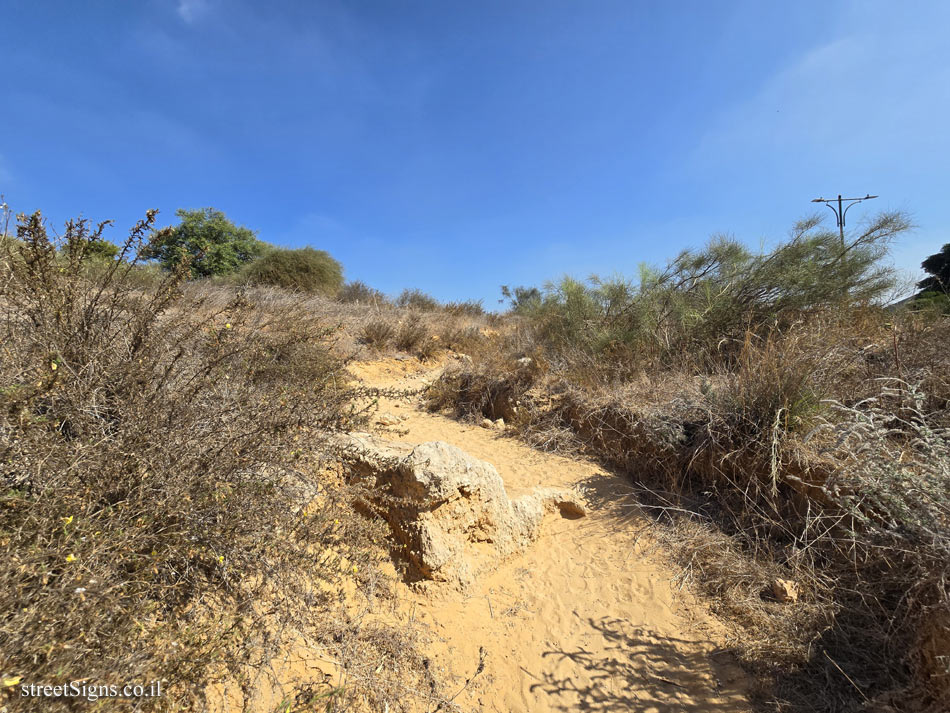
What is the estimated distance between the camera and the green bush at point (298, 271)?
469 inches

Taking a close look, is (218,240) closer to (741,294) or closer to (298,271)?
(298,271)

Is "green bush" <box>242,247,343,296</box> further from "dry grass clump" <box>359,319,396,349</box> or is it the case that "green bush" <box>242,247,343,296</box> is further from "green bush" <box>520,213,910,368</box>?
"green bush" <box>520,213,910,368</box>

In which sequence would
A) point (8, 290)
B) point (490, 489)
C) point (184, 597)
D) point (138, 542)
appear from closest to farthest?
point (138, 542) → point (184, 597) → point (8, 290) → point (490, 489)

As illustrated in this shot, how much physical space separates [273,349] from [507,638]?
8.63 ft

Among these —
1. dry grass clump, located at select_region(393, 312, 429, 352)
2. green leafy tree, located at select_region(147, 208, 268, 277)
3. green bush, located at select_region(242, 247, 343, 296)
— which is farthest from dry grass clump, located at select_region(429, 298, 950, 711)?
green leafy tree, located at select_region(147, 208, 268, 277)

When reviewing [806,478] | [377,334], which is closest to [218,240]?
[377,334]

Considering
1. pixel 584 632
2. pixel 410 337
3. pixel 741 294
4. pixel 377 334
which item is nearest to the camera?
pixel 584 632

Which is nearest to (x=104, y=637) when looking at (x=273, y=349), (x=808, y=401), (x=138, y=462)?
(x=138, y=462)

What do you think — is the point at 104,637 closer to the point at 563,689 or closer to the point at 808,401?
the point at 563,689

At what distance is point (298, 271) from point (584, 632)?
12.5 metres

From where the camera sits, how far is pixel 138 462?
154 cm

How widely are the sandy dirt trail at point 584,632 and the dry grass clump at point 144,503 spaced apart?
447mm

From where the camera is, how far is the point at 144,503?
4.86 ft

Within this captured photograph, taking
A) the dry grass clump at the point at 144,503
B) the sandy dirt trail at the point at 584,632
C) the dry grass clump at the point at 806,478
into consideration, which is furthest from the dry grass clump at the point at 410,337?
the dry grass clump at the point at 144,503
